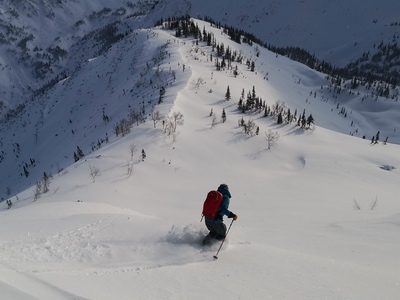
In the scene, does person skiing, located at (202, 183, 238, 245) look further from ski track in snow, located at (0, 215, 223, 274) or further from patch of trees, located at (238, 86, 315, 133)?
patch of trees, located at (238, 86, 315, 133)

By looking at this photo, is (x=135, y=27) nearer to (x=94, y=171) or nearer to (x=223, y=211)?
(x=94, y=171)

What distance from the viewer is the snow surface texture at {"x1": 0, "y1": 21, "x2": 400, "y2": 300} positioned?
459 centimetres

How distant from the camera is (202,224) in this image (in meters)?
6.95

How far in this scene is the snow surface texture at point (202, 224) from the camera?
4594 millimetres

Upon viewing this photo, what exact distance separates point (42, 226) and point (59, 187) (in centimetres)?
516

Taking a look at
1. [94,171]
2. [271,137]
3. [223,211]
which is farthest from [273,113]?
[223,211]

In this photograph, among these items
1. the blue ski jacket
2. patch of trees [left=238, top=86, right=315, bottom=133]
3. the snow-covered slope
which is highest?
the snow-covered slope

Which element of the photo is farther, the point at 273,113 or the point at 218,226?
the point at 273,113

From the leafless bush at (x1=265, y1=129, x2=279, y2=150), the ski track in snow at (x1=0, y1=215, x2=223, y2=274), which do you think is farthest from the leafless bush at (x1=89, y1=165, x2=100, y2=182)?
the leafless bush at (x1=265, y1=129, x2=279, y2=150)

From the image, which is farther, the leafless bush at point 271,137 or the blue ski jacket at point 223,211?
the leafless bush at point 271,137

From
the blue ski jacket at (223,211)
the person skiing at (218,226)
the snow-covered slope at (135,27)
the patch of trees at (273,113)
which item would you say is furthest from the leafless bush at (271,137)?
the snow-covered slope at (135,27)

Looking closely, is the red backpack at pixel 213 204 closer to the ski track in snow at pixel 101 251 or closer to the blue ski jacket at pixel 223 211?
the blue ski jacket at pixel 223 211

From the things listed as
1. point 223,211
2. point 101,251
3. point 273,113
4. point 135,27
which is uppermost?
point 135,27

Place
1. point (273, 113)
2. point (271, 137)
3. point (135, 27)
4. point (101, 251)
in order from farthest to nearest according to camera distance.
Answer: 1. point (135, 27)
2. point (273, 113)
3. point (271, 137)
4. point (101, 251)
